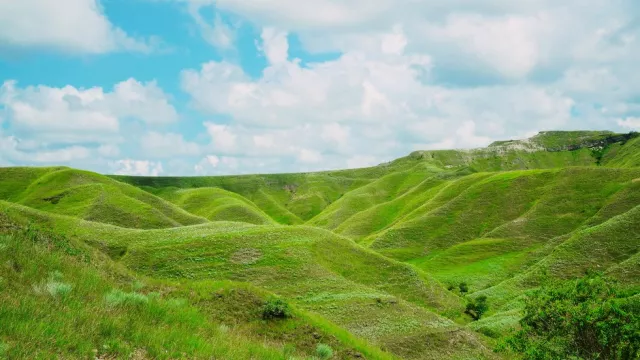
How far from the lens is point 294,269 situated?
5119cm

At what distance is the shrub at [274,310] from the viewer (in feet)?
75.1

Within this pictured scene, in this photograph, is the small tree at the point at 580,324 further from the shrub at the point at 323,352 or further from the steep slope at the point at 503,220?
the steep slope at the point at 503,220

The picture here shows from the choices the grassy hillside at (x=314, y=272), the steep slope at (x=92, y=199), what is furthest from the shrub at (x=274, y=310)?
the steep slope at (x=92, y=199)

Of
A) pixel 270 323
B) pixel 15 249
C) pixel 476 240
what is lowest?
pixel 476 240

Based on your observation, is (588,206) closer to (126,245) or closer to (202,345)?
(126,245)

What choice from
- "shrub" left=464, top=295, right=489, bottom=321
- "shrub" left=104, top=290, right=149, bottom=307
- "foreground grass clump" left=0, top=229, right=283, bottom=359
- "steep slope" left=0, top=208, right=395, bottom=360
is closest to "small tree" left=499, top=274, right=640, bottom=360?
"steep slope" left=0, top=208, right=395, bottom=360

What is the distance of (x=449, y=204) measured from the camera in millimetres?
143500

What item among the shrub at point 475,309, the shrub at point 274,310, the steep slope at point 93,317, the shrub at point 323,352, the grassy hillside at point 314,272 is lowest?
the shrub at point 475,309

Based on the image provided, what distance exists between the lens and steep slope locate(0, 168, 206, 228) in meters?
102

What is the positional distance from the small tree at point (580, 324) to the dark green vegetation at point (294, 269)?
5.68 ft

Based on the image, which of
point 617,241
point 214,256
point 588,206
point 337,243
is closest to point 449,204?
point 588,206

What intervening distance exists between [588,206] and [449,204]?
37.8 meters

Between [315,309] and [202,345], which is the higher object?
[202,345]

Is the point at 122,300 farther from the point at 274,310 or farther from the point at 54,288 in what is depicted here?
the point at 274,310
